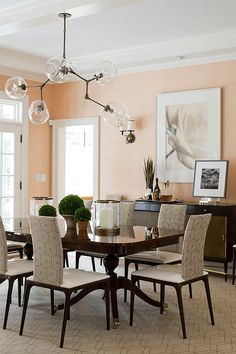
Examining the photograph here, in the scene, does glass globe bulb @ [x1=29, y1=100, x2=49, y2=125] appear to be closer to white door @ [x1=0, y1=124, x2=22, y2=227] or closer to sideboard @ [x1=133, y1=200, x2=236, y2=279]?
sideboard @ [x1=133, y1=200, x2=236, y2=279]

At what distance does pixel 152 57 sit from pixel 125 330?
3942mm

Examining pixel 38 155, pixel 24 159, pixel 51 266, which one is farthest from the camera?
pixel 38 155

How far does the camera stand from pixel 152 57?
6.70 meters

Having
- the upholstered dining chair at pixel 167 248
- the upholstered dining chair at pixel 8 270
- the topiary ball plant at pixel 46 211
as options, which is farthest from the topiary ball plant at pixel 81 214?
the upholstered dining chair at pixel 167 248

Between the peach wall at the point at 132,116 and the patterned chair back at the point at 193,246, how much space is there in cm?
241

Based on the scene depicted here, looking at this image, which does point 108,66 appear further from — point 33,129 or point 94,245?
point 33,129

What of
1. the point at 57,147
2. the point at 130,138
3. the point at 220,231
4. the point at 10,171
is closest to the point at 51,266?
the point at 220,231

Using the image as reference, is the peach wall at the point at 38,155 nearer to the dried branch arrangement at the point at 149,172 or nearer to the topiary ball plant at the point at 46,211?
the dried branch arrangement at the point at 149,172

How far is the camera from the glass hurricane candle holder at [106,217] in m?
4.40

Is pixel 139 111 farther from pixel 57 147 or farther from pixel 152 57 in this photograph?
pixel 57 147

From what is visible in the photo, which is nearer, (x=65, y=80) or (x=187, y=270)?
(x=187, y=270)

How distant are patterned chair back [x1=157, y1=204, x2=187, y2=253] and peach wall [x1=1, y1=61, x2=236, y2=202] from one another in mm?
1438

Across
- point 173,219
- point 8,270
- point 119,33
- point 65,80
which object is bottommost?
point 8,270

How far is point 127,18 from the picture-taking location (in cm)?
549
